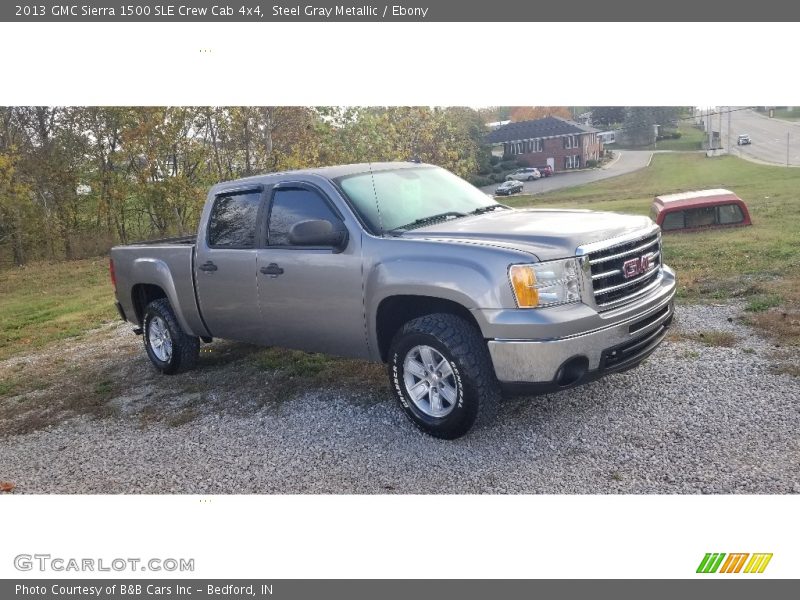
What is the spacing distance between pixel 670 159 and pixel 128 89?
9.98m

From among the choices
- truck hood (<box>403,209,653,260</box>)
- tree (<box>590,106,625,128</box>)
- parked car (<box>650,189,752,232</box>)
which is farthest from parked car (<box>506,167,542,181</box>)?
parked car (<box>650,189,752,232</box>)

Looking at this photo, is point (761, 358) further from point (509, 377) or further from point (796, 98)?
point (509, 377)

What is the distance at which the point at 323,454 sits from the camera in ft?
14.5

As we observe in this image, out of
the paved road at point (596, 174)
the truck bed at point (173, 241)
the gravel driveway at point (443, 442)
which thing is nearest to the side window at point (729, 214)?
the paved road at point (596, 174)

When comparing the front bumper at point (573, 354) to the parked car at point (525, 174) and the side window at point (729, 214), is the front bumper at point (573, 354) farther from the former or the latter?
the side window at point (729, 214)

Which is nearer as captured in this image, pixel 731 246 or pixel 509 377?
pixel 509 377

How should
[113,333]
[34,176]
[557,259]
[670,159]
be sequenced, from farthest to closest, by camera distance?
[670,159], [113,333], [34,176], [557,259]

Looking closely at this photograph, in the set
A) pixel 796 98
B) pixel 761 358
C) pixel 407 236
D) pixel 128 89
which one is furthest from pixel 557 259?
pixel 128 89

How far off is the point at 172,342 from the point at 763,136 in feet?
31.4

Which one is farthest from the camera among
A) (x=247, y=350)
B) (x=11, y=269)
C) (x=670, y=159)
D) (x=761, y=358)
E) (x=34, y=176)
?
(x=670, y=159)

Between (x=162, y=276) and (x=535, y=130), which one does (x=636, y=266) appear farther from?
(x=162, y=276)

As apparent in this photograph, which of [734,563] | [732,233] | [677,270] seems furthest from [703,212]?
[734,563]

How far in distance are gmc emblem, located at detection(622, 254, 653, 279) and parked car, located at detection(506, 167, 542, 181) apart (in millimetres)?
3826

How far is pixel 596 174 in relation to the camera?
10.5 meters
